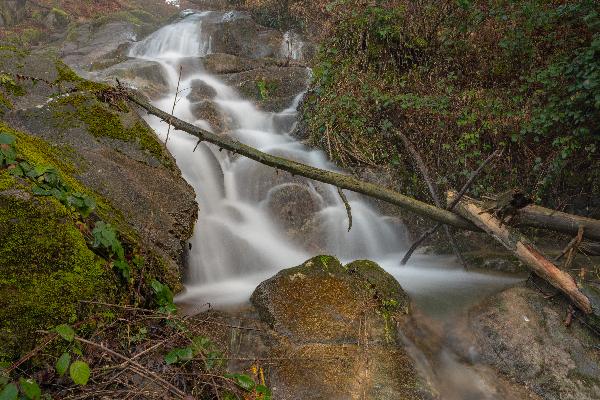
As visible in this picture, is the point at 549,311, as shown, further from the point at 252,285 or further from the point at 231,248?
the point at 231,248

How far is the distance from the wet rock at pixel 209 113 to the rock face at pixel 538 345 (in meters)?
7.29

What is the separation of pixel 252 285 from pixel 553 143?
16.1ft

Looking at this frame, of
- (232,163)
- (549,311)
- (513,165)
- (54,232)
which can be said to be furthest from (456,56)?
(54,232)

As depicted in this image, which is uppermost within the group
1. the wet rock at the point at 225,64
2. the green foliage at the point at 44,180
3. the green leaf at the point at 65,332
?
the wet rock at the point at 225,64

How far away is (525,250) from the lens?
14.5ft

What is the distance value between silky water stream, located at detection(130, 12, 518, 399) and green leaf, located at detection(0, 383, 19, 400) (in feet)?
9.61

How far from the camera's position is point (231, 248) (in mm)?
6086

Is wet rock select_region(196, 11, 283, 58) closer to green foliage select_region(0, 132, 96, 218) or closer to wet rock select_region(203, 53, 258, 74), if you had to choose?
wet rock select_region(203, 53, 258, 74)

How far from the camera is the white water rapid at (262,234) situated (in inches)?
207

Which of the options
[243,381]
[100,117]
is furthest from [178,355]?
[100,117]

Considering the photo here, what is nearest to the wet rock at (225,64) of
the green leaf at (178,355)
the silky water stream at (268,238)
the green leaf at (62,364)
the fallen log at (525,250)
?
the silky water stream at (268,238)

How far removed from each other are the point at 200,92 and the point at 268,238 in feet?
21.1

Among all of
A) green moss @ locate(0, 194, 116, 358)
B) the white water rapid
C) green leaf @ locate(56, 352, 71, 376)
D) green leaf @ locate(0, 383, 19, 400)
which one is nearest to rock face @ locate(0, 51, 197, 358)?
green moss @ locate(0, 194, 116, 358)

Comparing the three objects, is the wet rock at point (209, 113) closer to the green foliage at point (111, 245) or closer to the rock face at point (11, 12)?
the green foliage at point (111, 245)
